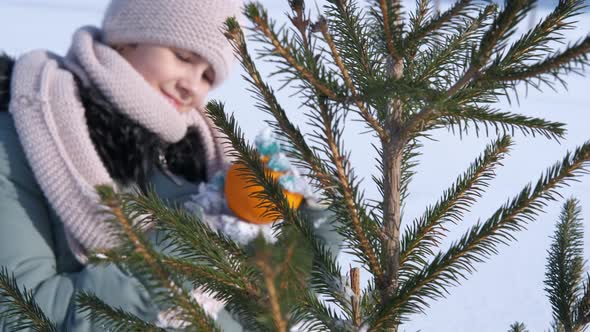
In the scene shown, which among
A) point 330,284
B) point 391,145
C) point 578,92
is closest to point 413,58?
point 391,145

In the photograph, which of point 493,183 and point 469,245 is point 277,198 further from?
point 493,183

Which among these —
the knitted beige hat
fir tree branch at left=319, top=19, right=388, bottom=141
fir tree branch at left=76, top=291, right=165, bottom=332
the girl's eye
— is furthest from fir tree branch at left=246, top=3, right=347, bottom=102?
the girl's eye

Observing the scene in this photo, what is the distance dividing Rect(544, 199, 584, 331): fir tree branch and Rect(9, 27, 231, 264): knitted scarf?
700 millimetres

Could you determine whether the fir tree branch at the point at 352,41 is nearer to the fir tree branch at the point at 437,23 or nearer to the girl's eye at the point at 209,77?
the fir tree branch at the point at 437,23

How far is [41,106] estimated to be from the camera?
126 cm

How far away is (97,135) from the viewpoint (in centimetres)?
133

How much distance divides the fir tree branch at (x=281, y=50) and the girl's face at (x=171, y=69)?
3.13 feet

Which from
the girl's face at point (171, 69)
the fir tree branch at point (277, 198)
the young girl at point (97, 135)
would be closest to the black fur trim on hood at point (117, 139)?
the young girl at point (97, 135)

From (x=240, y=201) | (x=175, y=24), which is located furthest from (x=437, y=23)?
(x=175, y=24)

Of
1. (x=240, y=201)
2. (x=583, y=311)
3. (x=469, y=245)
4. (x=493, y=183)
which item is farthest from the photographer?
(x=493, y=183)

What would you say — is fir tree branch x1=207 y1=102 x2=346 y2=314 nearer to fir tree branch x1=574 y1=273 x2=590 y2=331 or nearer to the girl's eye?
fir tree branch x1=574 y1=273 x2=590 y2=331

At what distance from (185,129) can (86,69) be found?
0.25 meters

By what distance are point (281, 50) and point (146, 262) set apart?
0.18m

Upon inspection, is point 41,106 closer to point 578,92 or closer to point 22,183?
point 22,183
